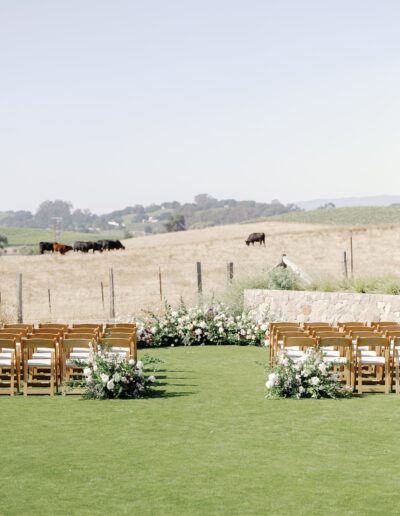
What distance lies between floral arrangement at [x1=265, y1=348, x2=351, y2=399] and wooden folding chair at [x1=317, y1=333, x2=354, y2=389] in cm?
24

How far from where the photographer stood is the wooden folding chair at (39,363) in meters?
14.5

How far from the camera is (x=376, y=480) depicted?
30.5 ft

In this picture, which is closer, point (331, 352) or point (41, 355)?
point (41, 355)

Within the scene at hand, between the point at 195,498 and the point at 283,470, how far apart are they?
1.34m

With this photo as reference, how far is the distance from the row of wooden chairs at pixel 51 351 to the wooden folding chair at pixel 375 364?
371 centimetres

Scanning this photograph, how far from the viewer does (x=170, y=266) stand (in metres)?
61.5

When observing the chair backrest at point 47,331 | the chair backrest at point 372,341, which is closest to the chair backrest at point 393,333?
the chair backrest at point 372,341

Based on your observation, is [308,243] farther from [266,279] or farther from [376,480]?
[376,480]

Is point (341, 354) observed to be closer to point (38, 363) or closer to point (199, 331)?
point (38, 363)

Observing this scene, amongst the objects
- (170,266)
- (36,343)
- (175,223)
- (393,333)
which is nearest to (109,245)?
(170,266)

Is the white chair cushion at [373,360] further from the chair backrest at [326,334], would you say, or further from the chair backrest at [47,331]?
the chair backrest at [47,331]

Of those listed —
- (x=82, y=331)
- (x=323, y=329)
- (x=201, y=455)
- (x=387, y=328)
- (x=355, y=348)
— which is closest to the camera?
(x=201, y=455)

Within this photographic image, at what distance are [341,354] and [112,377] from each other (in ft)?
14.4

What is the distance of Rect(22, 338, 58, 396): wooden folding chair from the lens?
14.5 meters
